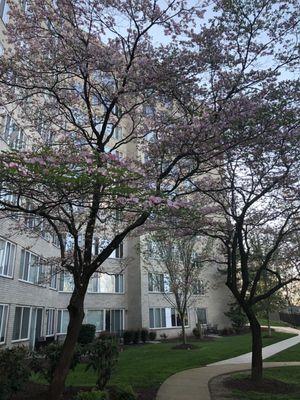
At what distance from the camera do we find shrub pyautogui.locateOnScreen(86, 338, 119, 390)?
8203mm

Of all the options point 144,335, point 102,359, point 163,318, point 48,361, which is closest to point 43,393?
point 48,361

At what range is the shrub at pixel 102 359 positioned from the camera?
8.20m

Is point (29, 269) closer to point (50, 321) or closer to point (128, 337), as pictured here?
point (50, 321)

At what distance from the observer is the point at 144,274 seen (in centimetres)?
2859

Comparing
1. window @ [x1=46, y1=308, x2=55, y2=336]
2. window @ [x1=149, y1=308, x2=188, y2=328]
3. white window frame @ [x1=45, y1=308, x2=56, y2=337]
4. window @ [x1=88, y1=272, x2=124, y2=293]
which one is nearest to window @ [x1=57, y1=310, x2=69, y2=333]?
white window frame @ [x1=45, y1=308, x2=56, y2=337]

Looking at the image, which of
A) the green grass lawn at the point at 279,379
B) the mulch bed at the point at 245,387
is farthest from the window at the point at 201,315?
the mulch bed at the point at 245,387

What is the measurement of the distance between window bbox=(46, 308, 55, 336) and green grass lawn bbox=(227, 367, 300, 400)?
13888 mm

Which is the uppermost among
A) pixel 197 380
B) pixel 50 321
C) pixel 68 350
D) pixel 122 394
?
pixel 50 321

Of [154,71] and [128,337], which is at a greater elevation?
[154,71]

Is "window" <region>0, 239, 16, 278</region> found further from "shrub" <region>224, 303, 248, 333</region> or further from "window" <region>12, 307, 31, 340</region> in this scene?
"shrub" <region>224, 303, 248, 333</region>

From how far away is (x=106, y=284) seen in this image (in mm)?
28219

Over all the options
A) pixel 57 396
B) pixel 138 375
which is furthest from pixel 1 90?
pixel 138 375

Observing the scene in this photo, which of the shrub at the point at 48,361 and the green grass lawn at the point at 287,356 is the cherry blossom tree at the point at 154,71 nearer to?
the shrub at the point at 48,361

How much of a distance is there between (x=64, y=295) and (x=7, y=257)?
9809 millimetres
